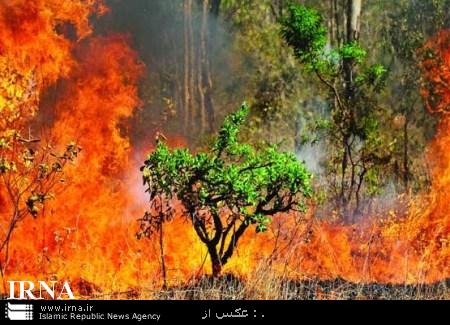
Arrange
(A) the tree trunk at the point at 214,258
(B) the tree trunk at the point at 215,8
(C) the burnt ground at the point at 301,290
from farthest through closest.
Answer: (B) the tree trunk at the point at 215,8
(A) the tree trunk at the point at 214,258
(C) the burnt ground at the point at 301,290

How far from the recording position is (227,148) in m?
6.03

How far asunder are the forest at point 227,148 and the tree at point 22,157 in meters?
0.01

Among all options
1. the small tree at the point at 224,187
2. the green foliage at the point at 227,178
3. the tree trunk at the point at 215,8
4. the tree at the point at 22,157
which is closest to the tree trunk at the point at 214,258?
the small tree at the point at 224,187

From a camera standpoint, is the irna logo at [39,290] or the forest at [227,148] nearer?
the irna logo at [39,290]

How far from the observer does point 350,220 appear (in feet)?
20.6

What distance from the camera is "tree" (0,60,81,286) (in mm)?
5867

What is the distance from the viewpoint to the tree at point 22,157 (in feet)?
19.2

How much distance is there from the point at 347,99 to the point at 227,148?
4.00 feet

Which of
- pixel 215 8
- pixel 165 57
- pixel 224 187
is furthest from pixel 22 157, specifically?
pixel 215 8

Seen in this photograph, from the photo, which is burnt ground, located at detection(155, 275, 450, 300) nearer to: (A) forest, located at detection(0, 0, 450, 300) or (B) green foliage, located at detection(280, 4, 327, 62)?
(A) forest, located at detection(0, 0, 450, 300)

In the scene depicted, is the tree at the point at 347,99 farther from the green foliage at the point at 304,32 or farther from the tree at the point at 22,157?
the tree at the point at 22,157

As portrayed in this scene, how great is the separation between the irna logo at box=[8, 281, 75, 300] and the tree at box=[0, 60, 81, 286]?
0.50 meters

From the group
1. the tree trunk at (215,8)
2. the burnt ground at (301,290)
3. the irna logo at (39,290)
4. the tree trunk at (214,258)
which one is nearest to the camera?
the irna logo at (39,290)
